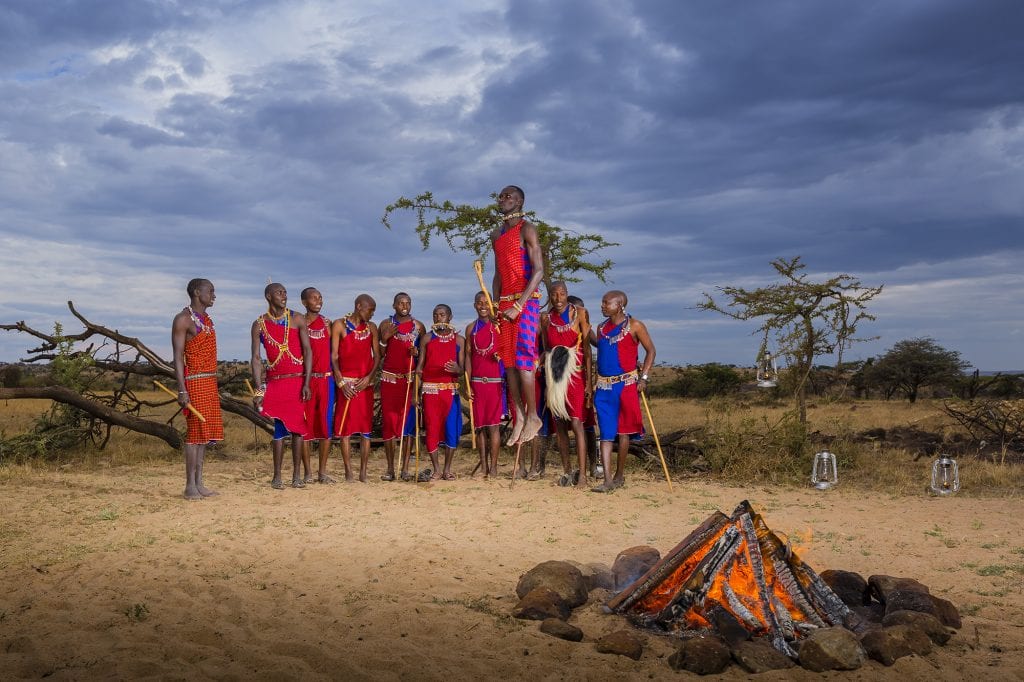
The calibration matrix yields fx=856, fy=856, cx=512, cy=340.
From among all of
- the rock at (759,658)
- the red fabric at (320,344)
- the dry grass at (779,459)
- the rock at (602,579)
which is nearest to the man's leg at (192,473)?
the red fabric at (320,344)

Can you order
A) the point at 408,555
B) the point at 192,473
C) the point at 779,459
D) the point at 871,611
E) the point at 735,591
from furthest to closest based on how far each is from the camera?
the point at 779,459 < the point at 192,473 < the point at 408,555 < the point at 871,611 < the point at 735,591

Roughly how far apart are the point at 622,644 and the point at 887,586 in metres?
1.94

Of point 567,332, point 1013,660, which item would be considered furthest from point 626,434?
point 1013,660

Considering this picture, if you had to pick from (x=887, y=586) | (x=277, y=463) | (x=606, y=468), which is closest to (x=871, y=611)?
(x=887, y=586)

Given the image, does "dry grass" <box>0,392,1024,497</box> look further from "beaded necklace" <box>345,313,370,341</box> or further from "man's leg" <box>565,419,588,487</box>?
"beaded necklace" <box>345,313,370,341</box>

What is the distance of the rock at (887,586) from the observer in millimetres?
5191

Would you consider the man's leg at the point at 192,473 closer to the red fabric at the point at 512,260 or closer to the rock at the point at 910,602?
the red fabric at the point at 512,260

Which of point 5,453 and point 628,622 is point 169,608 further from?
point 5,453

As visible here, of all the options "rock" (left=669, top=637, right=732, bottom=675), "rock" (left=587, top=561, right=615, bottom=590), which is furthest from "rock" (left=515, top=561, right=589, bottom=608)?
"rock" (left=669, top=637, right=732, bottom=675)

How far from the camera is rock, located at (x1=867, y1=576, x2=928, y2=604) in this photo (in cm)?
519

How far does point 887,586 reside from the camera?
5.33m

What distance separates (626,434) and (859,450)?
423 cm

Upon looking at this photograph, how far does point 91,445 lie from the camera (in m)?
13.2

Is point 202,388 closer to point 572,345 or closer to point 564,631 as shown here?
point 572,345
